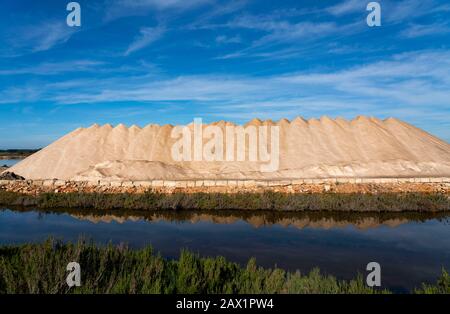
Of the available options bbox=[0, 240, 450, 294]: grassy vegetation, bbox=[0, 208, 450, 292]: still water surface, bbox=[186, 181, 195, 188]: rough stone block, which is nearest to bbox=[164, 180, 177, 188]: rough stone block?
bbox=[186, 181, 195, 188]: rough stone block

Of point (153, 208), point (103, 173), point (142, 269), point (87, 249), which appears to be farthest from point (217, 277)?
point (103, 173)

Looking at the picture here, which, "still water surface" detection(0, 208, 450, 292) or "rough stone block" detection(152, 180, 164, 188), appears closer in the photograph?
"still water surface" detection(0, 208, 450, 292)

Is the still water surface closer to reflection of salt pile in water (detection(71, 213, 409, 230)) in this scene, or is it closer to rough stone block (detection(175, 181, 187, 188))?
reflection of salt pile in water (detection(71, 213, 409, 230))

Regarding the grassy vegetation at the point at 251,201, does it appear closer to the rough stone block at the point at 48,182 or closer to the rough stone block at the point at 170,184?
the rough stone block at the point at 170,184
